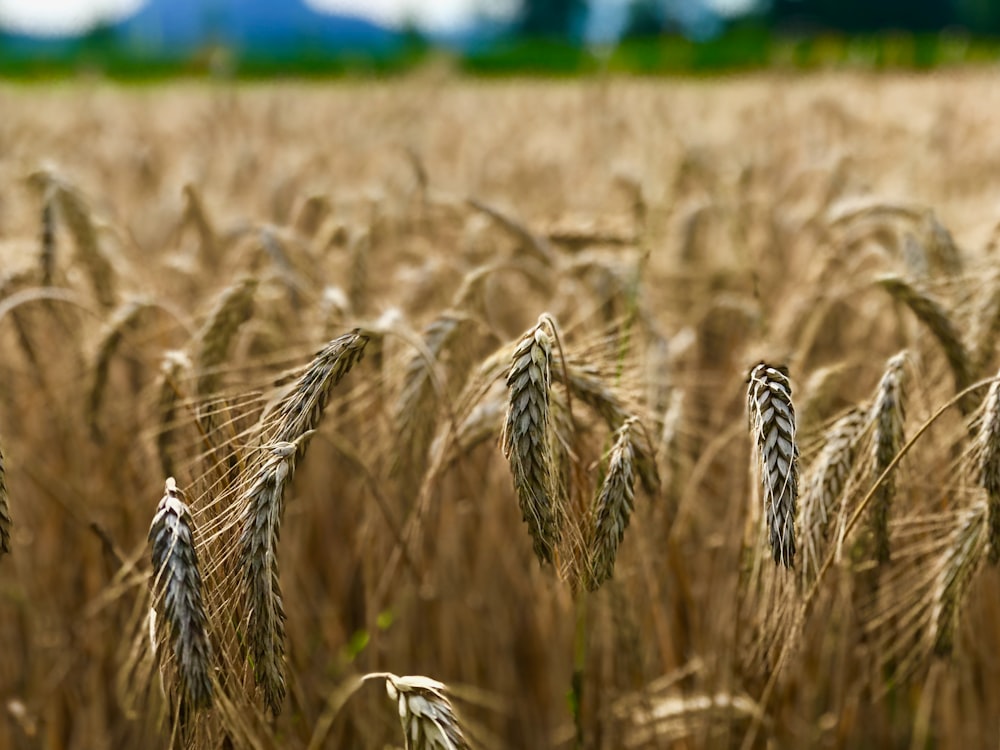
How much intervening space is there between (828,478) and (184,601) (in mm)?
693

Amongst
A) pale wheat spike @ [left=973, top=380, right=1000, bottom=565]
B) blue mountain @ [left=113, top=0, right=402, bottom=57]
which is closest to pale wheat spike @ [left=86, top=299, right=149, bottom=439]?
pale wheat spike @ [left=973, top=380, right=1000, bottom=565]

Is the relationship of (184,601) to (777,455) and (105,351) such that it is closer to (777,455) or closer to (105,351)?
(777,455)

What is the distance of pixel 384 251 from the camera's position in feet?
8.48

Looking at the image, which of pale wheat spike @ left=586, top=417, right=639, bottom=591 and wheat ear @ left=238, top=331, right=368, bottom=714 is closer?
wheat ear @ left=238, top=331, right=368, bottom=714

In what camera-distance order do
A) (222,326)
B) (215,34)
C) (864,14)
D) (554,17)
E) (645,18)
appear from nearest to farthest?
1. (222,326)
2. (215,34)
3. (864,14)
4. (645,18)
5. (554,17)

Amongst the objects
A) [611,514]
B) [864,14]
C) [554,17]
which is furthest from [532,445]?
[554,17]

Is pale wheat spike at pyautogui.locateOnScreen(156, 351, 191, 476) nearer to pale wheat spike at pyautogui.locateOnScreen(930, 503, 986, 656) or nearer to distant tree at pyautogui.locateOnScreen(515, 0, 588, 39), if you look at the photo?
pale wheat spike at pyautogui.locateOnScreen(930, 503, 986, 656)

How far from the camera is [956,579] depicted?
109cm

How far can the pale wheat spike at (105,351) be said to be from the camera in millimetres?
1504

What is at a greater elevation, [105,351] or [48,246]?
[48,246]

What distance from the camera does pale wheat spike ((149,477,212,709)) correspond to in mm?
720

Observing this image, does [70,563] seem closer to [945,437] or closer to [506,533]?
[506,533]

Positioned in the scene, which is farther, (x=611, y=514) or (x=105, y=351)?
Result: (x=105, y=351)

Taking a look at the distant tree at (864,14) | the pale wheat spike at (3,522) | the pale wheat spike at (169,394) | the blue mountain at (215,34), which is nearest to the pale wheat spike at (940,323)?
the pale wheat spike at (169,394)
